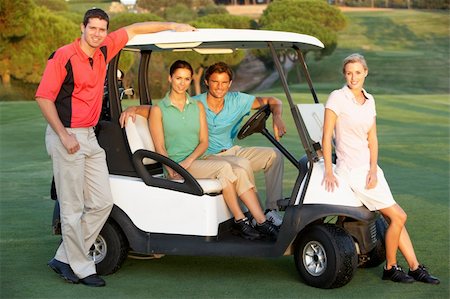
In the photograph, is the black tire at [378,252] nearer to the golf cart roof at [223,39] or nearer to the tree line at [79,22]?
the golf cart roof at [223,39]

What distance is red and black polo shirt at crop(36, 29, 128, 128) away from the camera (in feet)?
16.5

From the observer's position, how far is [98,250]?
548 cm

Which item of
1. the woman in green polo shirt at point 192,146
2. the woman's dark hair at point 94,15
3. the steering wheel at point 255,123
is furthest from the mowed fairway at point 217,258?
the woman's dark hair at point 94,15

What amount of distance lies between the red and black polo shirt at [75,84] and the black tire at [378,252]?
1.86 metres

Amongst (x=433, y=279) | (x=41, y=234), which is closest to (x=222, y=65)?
(x=433, y=279)

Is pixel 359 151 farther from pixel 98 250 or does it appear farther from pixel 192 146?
pixel 98 250

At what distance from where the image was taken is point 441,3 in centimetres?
5912

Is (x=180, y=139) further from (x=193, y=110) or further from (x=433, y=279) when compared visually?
(x=433, y=279)

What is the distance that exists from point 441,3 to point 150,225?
186 ft

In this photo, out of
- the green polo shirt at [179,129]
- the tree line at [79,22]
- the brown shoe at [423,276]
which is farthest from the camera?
the tree line at [79,22]

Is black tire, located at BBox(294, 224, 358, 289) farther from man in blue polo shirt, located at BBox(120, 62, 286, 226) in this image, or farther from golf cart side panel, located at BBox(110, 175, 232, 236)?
golf cart side panel, located at BBox(110, 175, 232, 236)

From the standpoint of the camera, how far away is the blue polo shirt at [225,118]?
5.76 m

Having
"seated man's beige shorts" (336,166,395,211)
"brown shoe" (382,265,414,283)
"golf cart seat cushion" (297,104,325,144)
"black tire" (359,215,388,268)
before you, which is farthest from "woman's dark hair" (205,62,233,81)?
"brown shoe" (382,265,414,283)

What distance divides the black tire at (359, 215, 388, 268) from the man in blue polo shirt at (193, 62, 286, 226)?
63 centimetres
